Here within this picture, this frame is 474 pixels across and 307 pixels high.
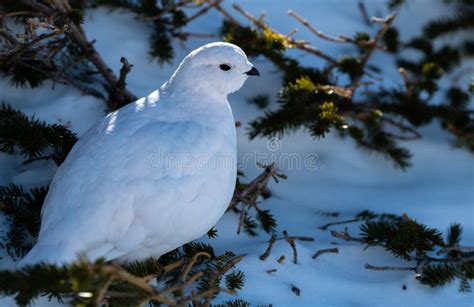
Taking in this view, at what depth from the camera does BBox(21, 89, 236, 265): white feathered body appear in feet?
8.30

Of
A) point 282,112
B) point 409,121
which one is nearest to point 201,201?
point 282,112

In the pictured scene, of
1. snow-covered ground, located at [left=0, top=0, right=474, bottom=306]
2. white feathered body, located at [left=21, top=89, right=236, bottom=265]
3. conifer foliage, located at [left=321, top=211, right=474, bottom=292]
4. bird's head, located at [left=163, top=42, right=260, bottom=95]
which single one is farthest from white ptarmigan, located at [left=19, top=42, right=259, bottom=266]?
conifer foliage, located at [left=321, top=211, right=474, bottom=292]

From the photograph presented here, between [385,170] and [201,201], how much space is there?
1995mm

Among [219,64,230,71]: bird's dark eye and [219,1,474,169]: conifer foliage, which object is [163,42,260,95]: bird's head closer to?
[219,64,230,71]: bird's dark eye

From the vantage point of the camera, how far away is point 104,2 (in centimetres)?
447

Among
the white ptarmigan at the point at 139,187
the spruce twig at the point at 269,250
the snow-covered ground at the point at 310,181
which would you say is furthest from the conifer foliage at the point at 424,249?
the white ptarmigan at the point at 139,187

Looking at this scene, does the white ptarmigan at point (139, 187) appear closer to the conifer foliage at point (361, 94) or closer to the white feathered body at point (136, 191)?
the white feathered body at point (136, 191)

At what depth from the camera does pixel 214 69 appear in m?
3.06

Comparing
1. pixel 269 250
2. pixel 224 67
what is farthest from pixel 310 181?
pixel 224 67

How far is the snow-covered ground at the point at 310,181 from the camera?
10.1 ft

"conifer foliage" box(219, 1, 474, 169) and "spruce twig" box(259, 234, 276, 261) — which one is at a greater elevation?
"conifer foliage" box(219, 1, 474, 169)

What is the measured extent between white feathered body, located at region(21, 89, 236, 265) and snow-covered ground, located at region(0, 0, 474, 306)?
1.27 feet

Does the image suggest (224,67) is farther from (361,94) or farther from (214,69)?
(361,94)

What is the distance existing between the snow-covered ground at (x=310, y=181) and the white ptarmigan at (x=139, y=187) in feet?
1.25
